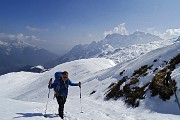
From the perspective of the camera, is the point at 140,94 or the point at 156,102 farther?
the point at 140,94

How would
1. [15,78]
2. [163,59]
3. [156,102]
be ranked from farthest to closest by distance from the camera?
[15,78] → [163,59] → [156,102]


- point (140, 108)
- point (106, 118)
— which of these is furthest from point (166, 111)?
point (106, 118)

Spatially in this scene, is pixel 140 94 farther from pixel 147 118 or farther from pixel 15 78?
pixel 15 78

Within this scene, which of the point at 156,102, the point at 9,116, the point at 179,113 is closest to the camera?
the point at 9,116

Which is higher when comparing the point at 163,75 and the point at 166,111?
the point at 163,75

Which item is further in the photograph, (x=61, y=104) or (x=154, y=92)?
(x=154, y=92)

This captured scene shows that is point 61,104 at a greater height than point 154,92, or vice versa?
point 154,92

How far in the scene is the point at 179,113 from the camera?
49.0ft

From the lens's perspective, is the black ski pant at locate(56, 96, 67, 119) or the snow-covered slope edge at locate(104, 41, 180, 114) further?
the snow-covered slope edge at locate(104, 41, 180, 114)

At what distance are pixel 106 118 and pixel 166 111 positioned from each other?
3.51m

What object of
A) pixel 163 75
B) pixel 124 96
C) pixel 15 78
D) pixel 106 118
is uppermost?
pixel 15 78

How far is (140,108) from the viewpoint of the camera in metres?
18.0

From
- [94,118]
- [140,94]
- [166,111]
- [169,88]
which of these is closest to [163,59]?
[140,94]

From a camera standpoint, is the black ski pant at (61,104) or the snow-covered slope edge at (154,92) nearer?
the black ski pant at (61,104)
